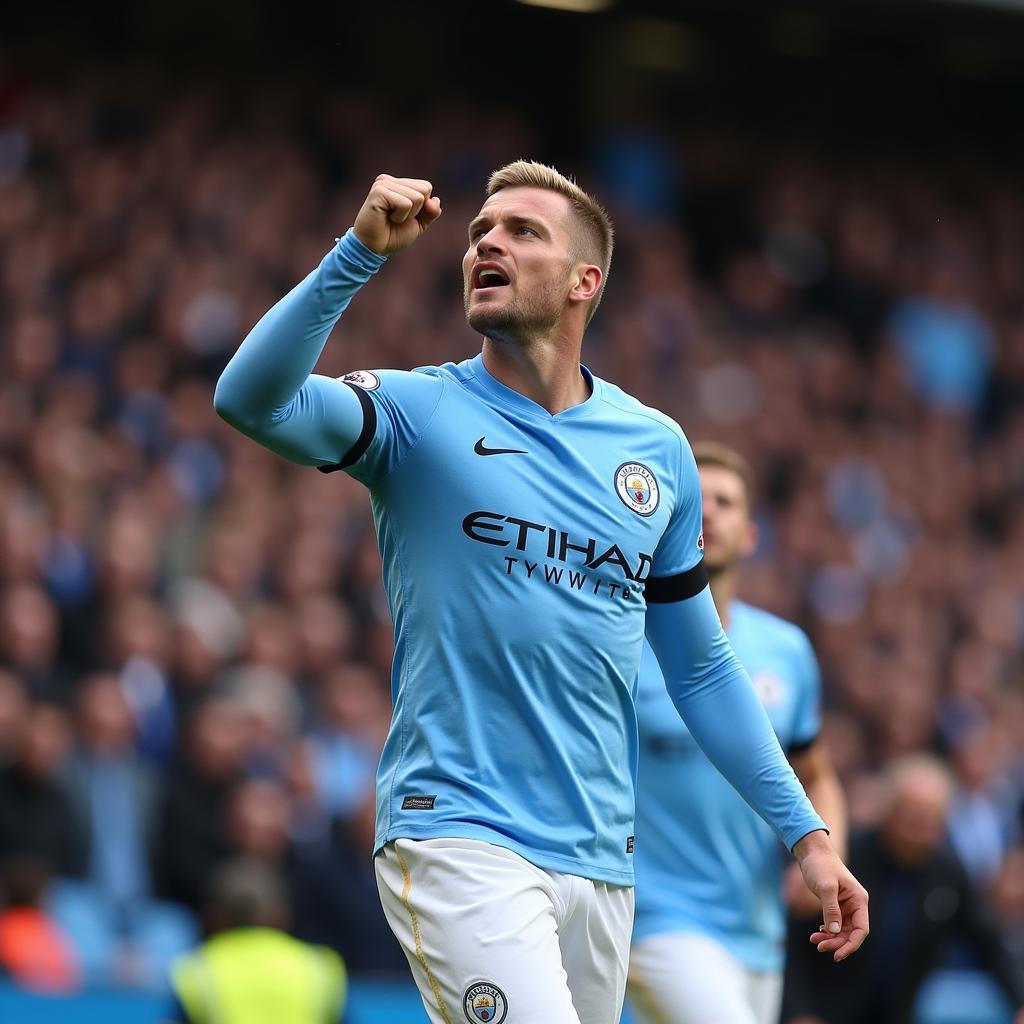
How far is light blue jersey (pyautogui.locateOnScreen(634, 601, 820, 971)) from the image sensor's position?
5.98 metres

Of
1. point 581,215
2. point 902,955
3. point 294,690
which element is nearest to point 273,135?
point 294,690

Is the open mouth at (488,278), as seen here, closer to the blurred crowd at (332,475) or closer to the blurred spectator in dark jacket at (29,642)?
the blurred crowd at (332,475)

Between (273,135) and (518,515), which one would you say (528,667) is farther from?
(273,135)

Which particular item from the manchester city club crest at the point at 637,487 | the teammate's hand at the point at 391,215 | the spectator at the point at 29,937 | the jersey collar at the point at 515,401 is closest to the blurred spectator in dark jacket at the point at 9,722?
the spectator at the point at 29,937

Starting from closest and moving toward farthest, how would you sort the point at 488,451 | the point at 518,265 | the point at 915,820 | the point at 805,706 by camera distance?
the point at 488,451, the point at 518,265, the point at 805,706, the point at 915,820

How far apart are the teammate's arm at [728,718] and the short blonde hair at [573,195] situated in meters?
0.78

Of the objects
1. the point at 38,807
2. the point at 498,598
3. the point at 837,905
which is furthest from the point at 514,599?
the point at 38,807

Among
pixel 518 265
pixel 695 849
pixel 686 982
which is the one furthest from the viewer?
pixel 695 849

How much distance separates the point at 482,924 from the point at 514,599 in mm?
694

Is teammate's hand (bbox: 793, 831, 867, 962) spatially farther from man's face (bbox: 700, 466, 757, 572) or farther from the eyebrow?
man's face (bbox: 700, 466, 757, 572)

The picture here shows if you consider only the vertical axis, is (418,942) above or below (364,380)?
below

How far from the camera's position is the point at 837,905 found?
4.29m

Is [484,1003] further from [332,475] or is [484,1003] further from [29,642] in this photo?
[332,475]

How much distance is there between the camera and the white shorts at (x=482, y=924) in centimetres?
388
